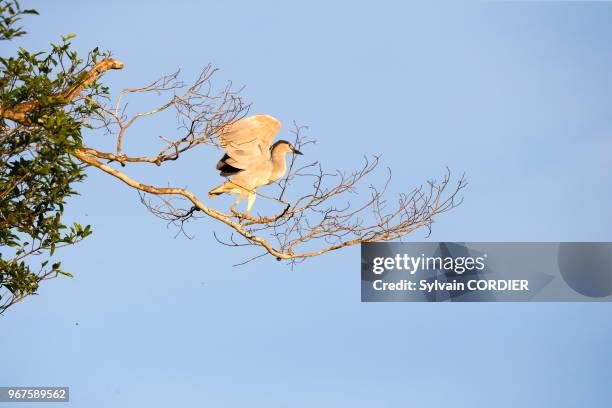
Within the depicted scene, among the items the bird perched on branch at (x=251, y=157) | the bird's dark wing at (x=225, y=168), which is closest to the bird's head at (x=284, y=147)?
the bird perched on branch at (x=251, y=157)

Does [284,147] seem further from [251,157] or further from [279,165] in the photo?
[251,157]

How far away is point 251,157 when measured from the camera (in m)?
9.90

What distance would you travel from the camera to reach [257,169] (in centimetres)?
990

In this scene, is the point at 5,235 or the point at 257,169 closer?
the point at 5,235

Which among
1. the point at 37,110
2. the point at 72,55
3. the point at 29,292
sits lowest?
the point at 29,292

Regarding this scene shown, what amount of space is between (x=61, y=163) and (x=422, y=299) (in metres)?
4.72

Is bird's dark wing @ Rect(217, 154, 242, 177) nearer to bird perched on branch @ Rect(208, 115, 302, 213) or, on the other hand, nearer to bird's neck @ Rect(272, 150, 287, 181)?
bird perched on branch @ Rect(208, 115, 302, 213)

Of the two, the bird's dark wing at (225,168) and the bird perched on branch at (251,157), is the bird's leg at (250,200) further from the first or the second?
the bird's dark wing at (225,168)

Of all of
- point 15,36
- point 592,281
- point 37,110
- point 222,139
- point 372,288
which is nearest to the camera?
point 15,36

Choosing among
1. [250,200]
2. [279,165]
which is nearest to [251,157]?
[279,165]

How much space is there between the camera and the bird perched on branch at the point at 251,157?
9.77m

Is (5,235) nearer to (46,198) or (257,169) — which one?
(46,198)

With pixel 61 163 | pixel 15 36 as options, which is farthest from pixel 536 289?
pixel 15 36

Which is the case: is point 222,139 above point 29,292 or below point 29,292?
above
